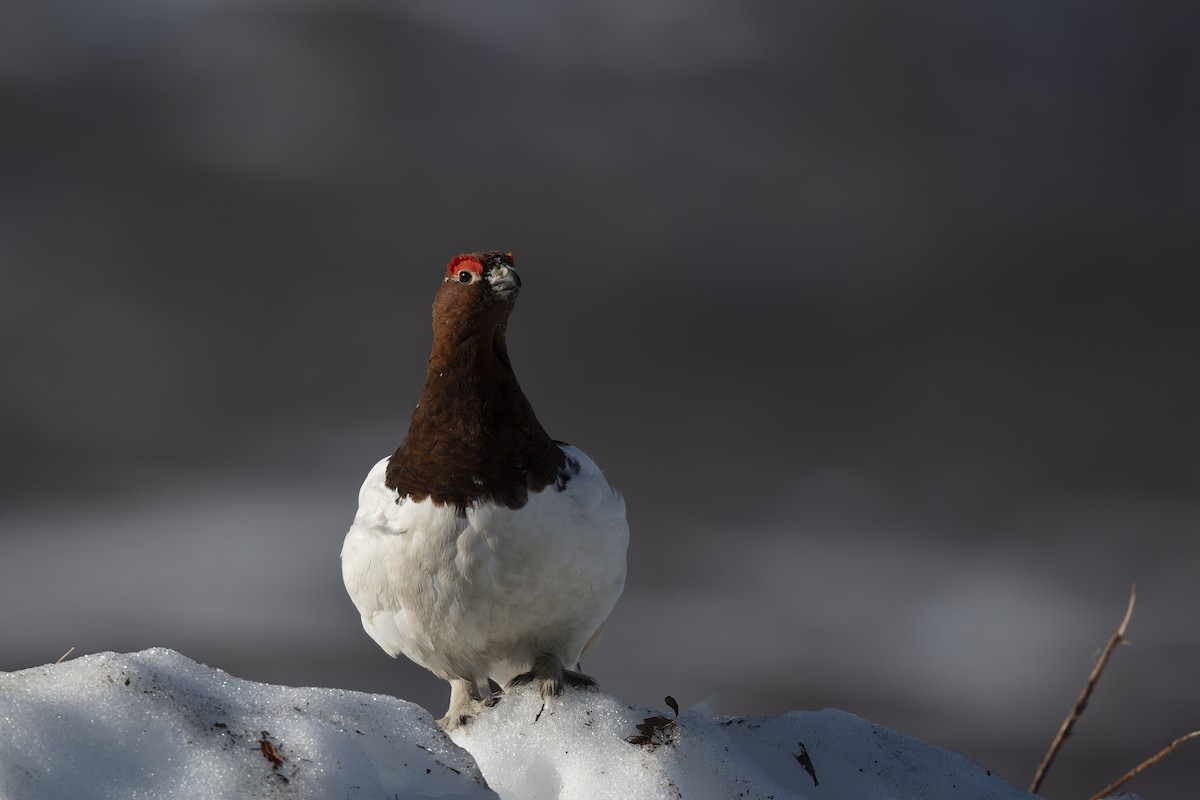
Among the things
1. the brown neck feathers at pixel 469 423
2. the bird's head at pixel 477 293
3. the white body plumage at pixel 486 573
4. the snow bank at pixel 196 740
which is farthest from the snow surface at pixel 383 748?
the bird's head at pixel 477 293

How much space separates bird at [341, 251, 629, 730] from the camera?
2.32 m

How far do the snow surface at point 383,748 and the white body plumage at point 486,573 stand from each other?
0.50 feet

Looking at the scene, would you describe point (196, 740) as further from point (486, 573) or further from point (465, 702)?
point (465, 702)

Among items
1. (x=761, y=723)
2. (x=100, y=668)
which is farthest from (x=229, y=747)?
(x=761, y=723)

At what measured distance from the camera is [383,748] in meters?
1.88

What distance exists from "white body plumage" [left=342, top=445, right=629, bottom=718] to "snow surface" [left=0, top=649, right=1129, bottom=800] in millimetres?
154

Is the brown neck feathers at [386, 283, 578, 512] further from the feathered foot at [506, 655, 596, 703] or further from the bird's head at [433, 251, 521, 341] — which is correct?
the feathered foot at [506, 655, 596, 703]

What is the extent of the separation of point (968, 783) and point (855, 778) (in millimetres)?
243

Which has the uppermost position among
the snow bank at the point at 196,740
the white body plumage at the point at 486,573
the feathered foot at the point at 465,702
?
the white body plumage at the point at 486,573

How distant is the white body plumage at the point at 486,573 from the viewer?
2330mm

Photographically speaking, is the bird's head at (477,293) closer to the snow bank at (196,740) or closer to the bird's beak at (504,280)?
the bird's beak at (504,280)

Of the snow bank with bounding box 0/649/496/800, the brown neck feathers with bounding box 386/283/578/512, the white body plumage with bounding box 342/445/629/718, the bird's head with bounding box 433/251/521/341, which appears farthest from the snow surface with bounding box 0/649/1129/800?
the bird's head with bounding box 433/251/521/341

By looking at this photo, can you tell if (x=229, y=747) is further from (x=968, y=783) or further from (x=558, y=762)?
(x=968, y=783)

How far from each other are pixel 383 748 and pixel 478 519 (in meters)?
0.55
